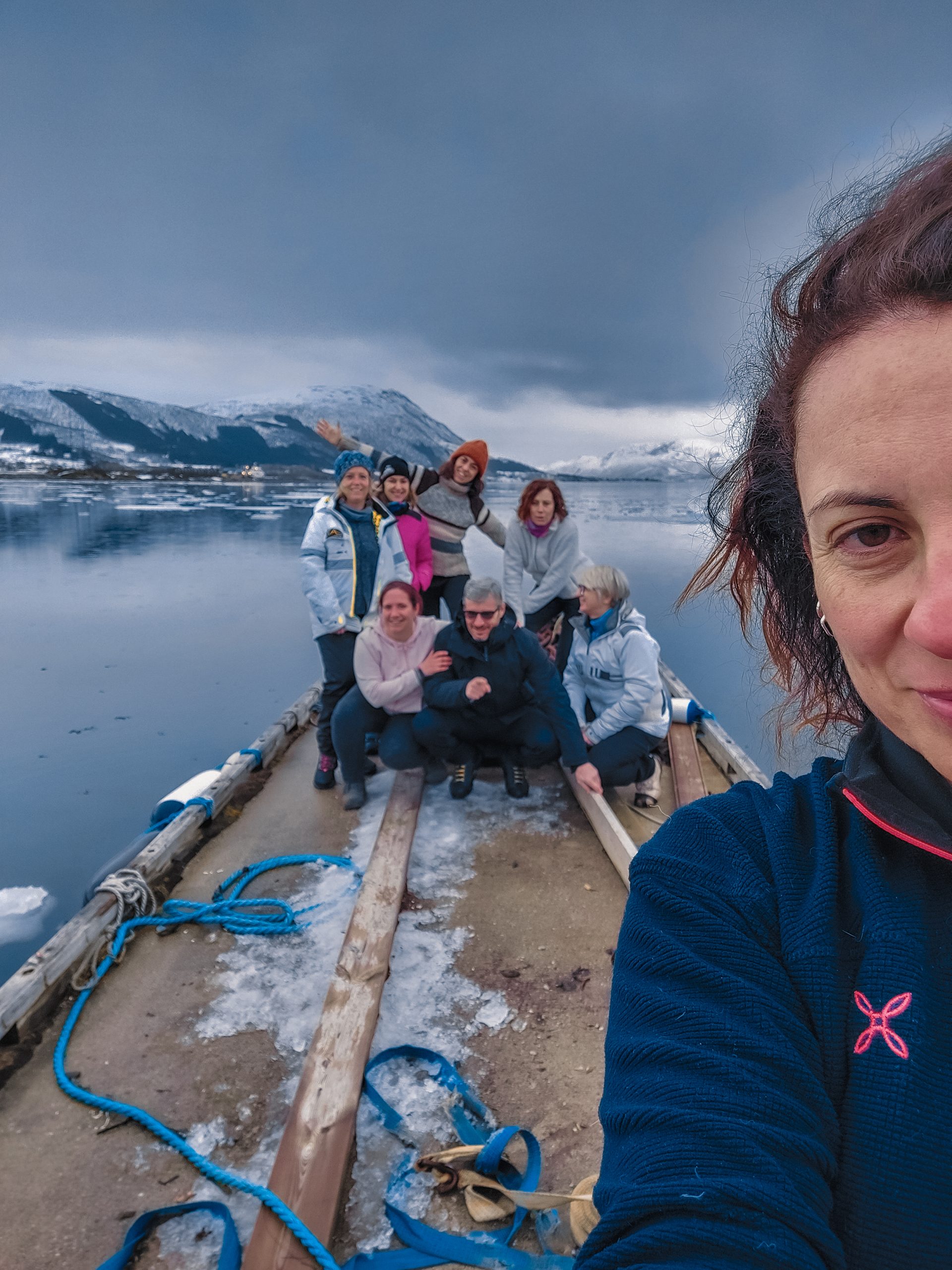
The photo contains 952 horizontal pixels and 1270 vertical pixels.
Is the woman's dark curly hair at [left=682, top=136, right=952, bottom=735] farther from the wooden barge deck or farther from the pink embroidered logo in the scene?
the wooden barge deck

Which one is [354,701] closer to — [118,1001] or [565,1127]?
[118,1001]

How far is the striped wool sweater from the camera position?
535 cm

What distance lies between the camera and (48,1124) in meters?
2.04

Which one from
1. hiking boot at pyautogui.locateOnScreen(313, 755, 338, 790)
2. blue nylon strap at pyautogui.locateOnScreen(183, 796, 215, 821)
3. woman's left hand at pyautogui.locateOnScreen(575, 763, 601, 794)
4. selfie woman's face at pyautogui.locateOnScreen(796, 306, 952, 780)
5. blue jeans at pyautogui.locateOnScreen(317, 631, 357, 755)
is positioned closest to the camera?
selfie woman's face at pyautogui.locateOnScreen(796, 306, 952, 780)

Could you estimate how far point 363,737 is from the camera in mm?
4262

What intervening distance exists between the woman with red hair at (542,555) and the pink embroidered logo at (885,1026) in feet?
14.9

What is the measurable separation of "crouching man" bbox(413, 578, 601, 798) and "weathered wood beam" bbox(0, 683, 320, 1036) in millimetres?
1356

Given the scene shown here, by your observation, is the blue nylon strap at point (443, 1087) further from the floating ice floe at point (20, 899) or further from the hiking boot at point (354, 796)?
the floating ice floe at point (20, 899)

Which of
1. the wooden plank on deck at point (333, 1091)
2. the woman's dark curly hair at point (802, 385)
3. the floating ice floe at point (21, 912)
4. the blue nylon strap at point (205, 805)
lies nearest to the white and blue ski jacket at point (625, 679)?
the wooden plank on deck at point (333, 1091)

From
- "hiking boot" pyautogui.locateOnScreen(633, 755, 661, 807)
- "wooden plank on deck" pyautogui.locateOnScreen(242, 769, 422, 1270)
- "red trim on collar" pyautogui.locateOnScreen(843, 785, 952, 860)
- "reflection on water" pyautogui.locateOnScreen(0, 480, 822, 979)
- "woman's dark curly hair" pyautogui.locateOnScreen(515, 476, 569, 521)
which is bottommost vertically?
"reflection on water" pyautogui.locateOnScreen(0, 480, 822, 979)

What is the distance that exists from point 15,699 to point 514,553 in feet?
27.4

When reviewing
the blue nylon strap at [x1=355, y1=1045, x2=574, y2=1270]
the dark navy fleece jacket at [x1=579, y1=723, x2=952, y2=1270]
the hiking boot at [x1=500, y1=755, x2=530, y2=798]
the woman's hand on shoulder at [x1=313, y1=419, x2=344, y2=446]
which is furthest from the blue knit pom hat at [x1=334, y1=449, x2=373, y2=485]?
the dark navy fleece jacket at [x1=579, y1=723, x2=952, y2=1270]

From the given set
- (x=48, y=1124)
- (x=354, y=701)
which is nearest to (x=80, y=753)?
(x=354, y=701)

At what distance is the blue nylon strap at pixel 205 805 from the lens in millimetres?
3809
